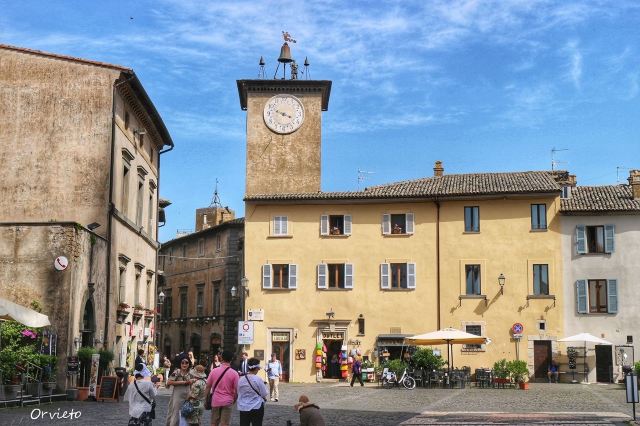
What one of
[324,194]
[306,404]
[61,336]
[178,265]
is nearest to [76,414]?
[61,336]

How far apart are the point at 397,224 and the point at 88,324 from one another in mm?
18898

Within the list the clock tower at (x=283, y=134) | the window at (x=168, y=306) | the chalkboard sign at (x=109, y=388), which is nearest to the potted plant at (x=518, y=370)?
the clock tower at (x=283, y=134)

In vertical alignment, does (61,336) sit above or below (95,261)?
below

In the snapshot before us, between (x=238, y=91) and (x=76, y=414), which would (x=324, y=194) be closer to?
(x=238, y=91)

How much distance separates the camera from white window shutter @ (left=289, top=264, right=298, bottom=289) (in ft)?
138

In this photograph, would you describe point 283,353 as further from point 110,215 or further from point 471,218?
point 110,215

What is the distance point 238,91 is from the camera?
48906 millimetres

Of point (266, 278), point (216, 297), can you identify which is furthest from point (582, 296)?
point (216, 297)

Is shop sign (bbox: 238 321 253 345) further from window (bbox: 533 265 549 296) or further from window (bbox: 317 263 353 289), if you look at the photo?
window (bbox: 533 265 549 296)

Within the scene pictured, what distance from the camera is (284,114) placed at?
47500 millimetres

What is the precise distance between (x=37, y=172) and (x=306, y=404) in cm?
1937

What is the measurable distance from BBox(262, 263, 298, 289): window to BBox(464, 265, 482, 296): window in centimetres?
816

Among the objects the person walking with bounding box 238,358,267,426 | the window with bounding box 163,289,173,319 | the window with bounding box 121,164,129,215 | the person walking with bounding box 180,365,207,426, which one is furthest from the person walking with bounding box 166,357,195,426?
the window with bounding box 163,289,173,319

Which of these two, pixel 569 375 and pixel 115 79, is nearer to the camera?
pixel 115 79
